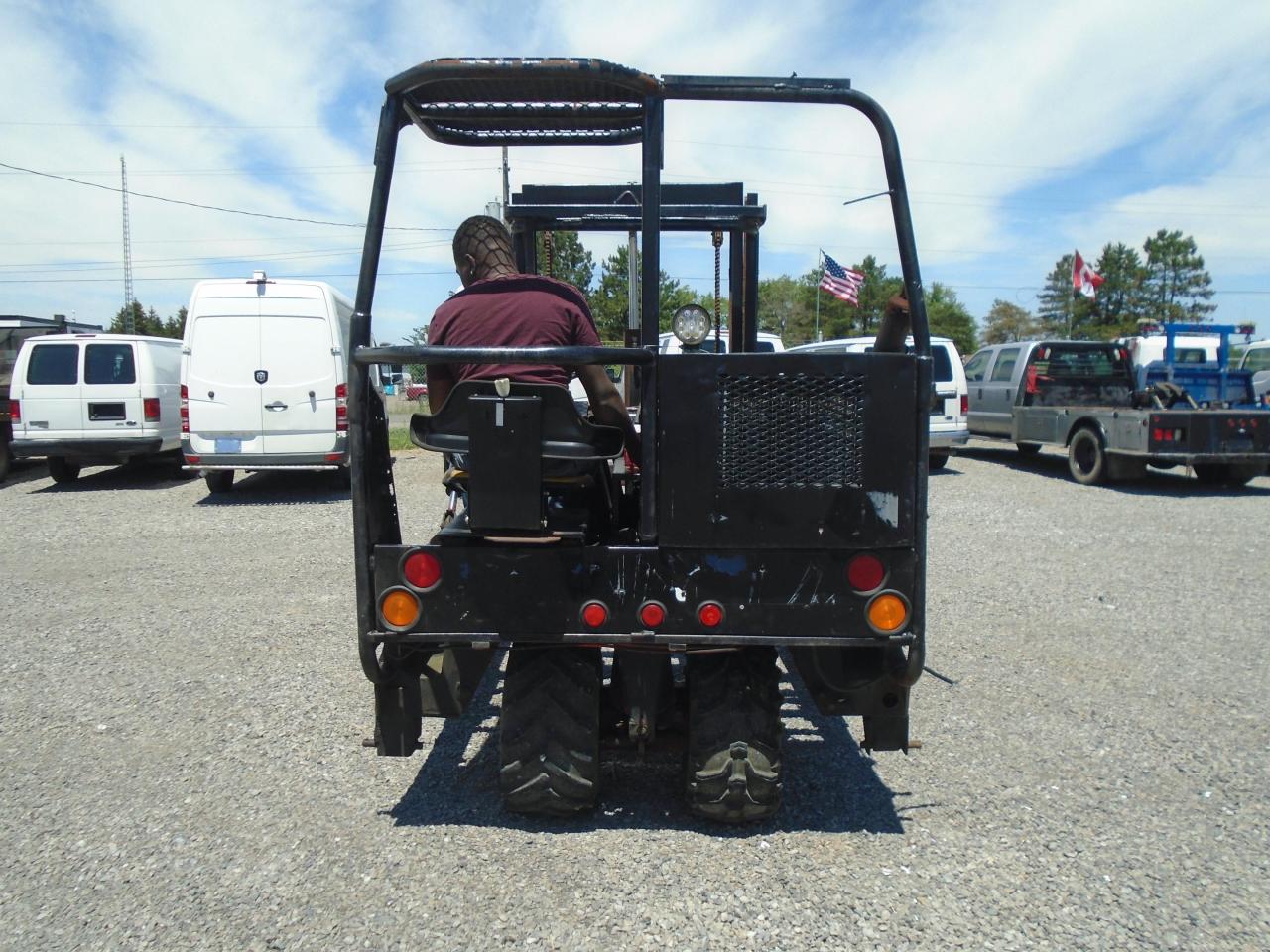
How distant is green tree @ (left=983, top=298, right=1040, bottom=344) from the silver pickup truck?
65.7 metres

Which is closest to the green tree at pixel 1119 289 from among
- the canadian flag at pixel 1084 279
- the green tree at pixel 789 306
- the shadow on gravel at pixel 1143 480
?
the green tree at pixel 789 306

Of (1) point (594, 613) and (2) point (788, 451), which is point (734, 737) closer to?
(1) point (594, 613)

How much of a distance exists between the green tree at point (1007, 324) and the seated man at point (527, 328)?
80.1 m

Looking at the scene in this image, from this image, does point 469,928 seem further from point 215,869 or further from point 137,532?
point 137,532

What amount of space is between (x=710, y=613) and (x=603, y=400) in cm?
79

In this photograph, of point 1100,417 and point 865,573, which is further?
point 1100,417

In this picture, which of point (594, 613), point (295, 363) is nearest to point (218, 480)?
point (295, 363)

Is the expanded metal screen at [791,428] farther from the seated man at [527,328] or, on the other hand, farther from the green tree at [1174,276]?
the green tree at [1174,276]

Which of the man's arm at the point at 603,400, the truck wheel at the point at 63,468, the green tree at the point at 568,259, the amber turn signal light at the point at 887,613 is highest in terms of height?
the green tree at the point at 568,259

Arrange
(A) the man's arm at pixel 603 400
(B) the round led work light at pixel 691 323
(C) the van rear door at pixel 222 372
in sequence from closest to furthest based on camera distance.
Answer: (A) the man's arm at pixel 603 400 → (B) the round led work light at pixel 691 323 → (C) the van rear door at pixel 222 372

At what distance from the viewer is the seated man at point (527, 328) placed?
3.10 meters

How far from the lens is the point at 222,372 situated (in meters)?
11.1

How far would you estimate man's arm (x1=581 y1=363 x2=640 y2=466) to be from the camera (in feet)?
10.1

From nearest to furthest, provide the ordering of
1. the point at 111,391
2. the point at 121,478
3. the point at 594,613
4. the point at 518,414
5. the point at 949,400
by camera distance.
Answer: the point at 518,414 < the point at 594,613 < the point at 111,391 < the point at 949,400 < the point at 121,478
